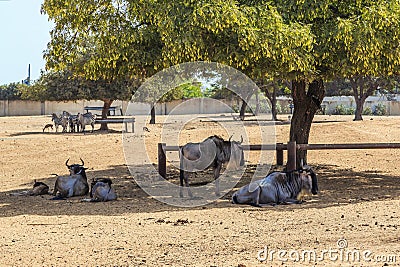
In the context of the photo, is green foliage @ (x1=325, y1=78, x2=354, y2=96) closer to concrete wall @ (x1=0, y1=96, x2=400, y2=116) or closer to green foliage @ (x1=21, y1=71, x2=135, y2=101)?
concrete wall @ (x1=0, y1=96, x2=400, y2=116)

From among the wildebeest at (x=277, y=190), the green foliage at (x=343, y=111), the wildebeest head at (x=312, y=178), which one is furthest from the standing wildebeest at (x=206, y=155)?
the green foliage at (x=343, y=111)

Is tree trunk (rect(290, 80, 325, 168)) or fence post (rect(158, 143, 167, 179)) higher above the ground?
tree trunk (rect(290, 80, 325, 168))

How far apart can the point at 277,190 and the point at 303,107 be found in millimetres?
5102

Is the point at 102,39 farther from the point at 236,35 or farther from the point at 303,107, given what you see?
the point at 303,107

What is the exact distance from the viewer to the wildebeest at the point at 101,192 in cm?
1356

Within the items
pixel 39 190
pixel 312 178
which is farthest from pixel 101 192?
pixel 312 178

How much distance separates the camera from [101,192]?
535 inches

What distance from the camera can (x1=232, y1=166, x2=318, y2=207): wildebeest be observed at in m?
12.4

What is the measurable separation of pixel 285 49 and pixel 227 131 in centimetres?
1986

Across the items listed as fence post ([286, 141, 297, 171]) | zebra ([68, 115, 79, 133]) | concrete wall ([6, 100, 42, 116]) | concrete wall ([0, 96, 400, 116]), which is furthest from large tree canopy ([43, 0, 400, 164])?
concrete wall ([6, 100, 42, 116])

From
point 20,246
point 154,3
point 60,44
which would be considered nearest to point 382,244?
point 20,246

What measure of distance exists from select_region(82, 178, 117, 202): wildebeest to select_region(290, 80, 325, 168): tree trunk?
543 cm

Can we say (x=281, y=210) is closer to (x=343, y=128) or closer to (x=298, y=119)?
(x=298, y=119)

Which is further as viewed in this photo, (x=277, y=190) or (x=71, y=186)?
(x=71, y=186)
